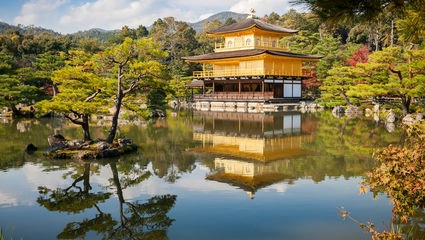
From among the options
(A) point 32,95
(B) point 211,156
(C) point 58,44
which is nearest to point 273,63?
(A) point 32,95

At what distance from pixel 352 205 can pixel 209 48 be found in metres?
54.4

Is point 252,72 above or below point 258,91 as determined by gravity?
above

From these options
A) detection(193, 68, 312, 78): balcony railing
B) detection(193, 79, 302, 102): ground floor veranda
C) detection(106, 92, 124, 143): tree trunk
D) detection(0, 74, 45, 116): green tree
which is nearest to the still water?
detection(106, 92, 124, 143): tree trunk

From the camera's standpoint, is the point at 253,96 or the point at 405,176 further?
the point at 253,96

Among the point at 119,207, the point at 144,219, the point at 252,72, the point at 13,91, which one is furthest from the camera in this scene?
the point at 252,72

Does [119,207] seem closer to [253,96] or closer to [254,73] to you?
[253,96]

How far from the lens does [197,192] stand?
29.4 feet

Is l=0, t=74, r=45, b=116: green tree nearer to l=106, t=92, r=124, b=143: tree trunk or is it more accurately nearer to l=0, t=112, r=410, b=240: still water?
l=0, t=112, r=410, b=240: still water

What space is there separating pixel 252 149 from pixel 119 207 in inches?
293

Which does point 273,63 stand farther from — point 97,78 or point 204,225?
point 204,225

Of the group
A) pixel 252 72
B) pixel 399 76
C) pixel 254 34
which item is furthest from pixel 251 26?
pixel 399 76

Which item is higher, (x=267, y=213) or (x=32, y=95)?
(x=32, y=95)

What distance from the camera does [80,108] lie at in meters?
12.6

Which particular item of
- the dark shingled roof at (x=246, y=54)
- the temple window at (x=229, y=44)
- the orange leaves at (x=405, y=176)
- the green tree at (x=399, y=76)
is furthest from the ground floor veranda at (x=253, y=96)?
the orange leaves at (x=405, y=176)
